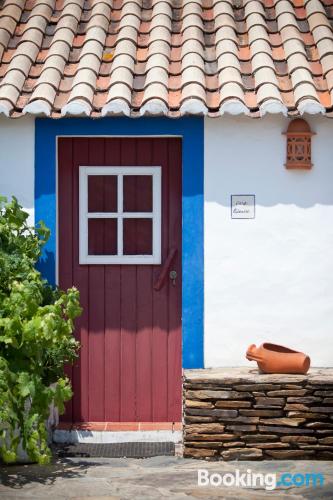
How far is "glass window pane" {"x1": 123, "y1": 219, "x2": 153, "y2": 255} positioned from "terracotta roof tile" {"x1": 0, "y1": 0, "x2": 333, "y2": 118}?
1.12 metres

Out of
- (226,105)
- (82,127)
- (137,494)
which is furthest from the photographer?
(82,127)

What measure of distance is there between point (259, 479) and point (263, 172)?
2.63 meters

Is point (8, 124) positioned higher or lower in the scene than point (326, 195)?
higher

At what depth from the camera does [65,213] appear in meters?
8.52

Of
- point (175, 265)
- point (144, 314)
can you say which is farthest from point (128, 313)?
point (175, 265)

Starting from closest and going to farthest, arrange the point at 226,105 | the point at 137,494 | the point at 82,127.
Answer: the point at 137,494 → the point at 226,105 → the point at 82,127

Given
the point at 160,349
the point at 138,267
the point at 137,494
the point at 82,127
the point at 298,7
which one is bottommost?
the point at 137,494

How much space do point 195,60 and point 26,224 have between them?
2.05 m

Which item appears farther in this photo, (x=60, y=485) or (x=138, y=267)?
(x=138, y=267)

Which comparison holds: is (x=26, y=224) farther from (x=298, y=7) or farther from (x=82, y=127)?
(x=298, y=7)

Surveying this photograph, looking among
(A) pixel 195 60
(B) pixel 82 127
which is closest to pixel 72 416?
(B) pixel 82 127

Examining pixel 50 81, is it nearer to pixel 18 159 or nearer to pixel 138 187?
pixel 18 159

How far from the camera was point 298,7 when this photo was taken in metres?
9.20

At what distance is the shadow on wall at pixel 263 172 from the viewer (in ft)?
27.0
